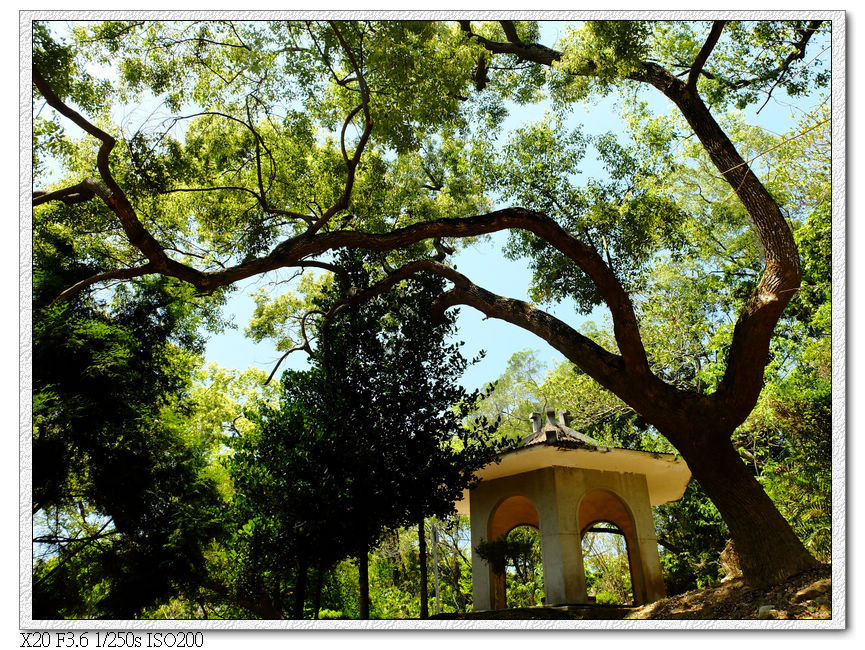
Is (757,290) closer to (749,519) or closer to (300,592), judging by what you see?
(749,519)

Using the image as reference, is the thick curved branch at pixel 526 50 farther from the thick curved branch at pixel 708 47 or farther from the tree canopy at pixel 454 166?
the thick curved branch at pixel 708 47

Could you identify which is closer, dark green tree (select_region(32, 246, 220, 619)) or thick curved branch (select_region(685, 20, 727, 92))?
dark green tree (select_region(32, 246, 220, 619))

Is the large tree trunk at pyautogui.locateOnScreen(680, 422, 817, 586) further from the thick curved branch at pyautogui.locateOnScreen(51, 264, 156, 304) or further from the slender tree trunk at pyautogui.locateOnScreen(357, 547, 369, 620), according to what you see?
the thick curved branch at pyautogui.locateOnScreen(51, 264, 156, 304)

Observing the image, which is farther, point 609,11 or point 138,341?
point 138,341

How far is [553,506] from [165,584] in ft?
15.3

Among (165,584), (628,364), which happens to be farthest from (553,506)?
(165,584)

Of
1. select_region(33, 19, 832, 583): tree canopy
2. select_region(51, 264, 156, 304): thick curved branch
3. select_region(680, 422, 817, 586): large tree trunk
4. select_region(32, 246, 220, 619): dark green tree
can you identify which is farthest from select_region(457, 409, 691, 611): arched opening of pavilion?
select_region(51, 264, 156, 304): thick curved branch

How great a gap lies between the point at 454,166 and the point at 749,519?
24.4 ft

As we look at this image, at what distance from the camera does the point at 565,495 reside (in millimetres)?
7430

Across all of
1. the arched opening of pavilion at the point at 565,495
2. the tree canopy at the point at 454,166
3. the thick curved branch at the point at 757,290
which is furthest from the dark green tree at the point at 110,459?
the thick curved branch at the point at 757,290

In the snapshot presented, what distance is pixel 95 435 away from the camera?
19.1 ft

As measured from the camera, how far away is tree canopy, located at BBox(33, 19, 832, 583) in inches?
215

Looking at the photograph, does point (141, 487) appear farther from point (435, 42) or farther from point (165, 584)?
point (435, 42)

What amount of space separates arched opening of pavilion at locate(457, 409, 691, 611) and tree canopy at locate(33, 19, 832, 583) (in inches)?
48.3
